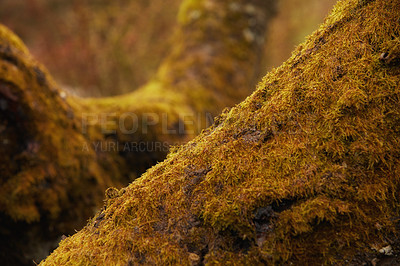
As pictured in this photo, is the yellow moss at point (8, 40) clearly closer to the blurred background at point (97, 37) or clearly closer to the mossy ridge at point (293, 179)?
the mossy ridge at point (293, 179)

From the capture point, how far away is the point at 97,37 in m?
9.34

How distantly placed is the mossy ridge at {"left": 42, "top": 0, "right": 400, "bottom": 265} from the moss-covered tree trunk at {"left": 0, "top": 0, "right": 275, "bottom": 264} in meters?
0.34

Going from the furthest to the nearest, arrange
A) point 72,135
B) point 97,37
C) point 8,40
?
point 97,37 < point 72,135 < point 8,40

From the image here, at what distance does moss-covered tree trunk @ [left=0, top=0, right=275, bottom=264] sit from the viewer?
274cm

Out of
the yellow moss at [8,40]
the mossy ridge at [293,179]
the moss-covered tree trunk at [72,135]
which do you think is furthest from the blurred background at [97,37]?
the mossy ridge at [293,179]

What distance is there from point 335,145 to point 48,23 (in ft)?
34.4

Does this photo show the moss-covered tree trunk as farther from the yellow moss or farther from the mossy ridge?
the mossy ridge

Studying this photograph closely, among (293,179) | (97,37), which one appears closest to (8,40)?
(293,179)

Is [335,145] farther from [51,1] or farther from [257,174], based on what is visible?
[51,1]

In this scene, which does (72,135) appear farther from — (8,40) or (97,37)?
(97,37)

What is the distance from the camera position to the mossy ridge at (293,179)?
1.14 m

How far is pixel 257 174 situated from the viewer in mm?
1274

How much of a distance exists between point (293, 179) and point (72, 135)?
102 inches

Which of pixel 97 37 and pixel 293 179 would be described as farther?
pixel 97 37
